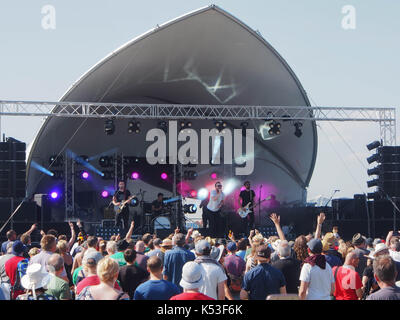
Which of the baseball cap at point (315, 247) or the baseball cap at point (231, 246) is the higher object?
the baseball cap at point (315, 247)

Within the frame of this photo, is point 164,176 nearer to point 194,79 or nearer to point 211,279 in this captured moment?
point 194,79

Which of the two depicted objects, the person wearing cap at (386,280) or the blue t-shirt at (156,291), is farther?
the blue t-shirt at (156,291)

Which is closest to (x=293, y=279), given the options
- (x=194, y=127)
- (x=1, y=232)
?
(x=1, y=232)

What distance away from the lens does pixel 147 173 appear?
23578mm

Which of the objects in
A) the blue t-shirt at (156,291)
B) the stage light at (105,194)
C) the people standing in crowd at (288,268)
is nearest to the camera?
the blue t-shirt at (156,291)

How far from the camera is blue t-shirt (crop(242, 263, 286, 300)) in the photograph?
574 cm

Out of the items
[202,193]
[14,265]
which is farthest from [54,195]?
[14,265]

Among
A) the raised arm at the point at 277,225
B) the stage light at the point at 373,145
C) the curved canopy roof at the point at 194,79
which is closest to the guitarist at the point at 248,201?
the stage light at the point at 373,145

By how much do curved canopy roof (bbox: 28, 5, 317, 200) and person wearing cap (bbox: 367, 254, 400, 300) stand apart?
13325 mm

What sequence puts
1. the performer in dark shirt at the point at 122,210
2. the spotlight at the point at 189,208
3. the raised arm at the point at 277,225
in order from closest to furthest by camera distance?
the raised arm at the point at 277,225 → the performer in dark shirt at the point at 122,210 → the spotlight at the point at 189,208

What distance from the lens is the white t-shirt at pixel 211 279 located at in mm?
5859

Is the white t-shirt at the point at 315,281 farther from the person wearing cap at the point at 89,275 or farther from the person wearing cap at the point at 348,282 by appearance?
the person wearing cap at the point at 89,275

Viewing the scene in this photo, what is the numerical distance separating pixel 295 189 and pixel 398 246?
16.8 m
